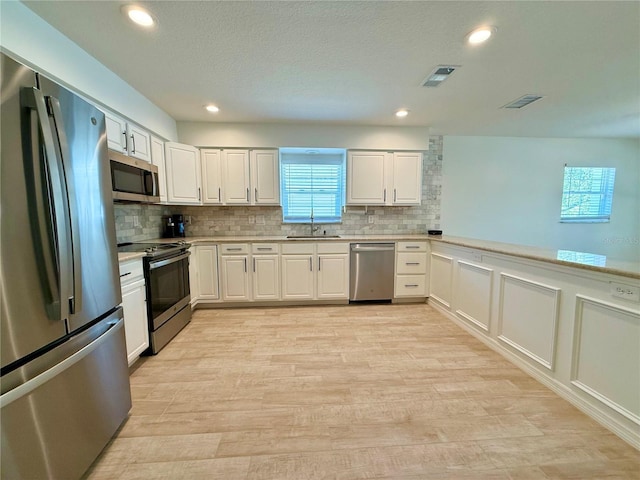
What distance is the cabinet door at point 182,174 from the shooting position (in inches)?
125

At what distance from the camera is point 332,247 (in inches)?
138

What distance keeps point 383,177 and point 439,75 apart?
1617 millimetres

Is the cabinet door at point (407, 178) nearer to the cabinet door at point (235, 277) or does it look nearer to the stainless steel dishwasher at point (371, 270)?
the stainless steel dishwasher at point (371, 270)

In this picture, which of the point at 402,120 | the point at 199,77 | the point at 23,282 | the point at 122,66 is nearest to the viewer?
the point at 23,282

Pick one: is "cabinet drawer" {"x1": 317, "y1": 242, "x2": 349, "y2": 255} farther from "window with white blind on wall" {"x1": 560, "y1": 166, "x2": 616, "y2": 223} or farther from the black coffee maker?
"window with white blind on wall" {"x1": 560, "y1": 166, "x2": 616, "y2": 223}

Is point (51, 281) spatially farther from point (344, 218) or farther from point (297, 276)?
point (344, 218)

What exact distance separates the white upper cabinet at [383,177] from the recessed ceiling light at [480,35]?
6.47 ft

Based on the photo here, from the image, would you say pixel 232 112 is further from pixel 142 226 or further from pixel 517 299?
pixel 517 299

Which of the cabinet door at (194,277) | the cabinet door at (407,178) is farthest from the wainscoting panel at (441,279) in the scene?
the cabinet door at (194,277)

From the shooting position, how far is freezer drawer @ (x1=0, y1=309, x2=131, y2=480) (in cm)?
94

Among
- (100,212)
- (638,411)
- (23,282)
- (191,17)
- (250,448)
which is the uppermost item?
(191,17)

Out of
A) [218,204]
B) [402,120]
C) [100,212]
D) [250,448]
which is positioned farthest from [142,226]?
[402,120]

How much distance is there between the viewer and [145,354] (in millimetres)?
2322

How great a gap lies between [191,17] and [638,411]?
347 centimetres
